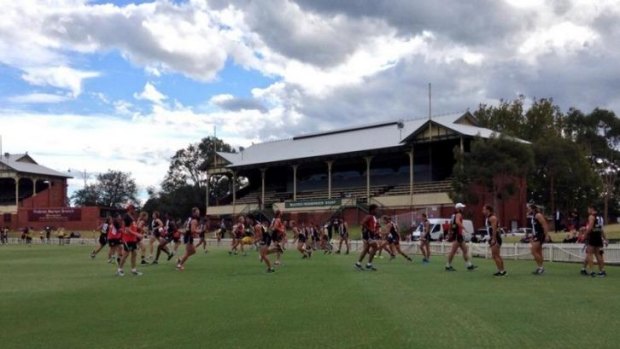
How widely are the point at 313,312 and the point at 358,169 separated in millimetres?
61135

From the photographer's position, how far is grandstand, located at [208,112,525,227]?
196 ft

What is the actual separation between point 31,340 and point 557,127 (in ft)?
242

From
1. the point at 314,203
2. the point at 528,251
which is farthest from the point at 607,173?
the point at 528,251

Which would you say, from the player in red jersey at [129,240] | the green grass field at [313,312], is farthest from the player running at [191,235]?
the green grass field at [313,312]

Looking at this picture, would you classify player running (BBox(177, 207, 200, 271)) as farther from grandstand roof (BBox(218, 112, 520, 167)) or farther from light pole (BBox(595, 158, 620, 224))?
light pole (BBox(595, 158, 620, 224))

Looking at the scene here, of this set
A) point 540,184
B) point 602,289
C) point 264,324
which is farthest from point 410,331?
point 540,184

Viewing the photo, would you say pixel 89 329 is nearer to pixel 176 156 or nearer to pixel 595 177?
pixel 595 177

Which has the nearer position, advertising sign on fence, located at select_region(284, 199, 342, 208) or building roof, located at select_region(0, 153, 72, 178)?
advertising sign on fence, located at select_region(284, 199, 342, 208)

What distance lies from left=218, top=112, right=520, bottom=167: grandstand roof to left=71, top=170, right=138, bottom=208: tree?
178 feet

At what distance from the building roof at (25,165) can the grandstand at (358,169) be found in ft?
90.9

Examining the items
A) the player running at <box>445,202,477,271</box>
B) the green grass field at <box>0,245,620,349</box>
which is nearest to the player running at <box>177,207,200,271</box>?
the green grass field at <box>0,245,620,349</box>

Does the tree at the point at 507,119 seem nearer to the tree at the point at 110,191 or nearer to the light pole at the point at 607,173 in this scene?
the light pole at the point at 607,173

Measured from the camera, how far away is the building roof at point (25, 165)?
89562 mm

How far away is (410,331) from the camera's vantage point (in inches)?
350
